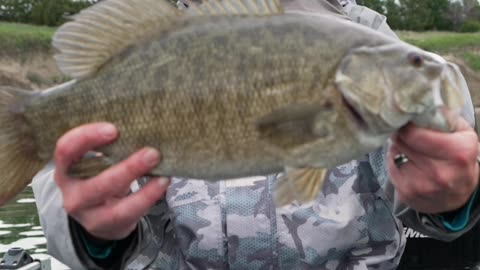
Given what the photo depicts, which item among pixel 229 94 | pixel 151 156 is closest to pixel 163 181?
pixel 151 156

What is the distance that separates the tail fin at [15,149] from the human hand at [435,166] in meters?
0.90

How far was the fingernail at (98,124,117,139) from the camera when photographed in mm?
1710

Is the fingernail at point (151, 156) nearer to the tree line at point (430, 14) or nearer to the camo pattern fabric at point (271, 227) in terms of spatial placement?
the camo pattern fabric at point (271, 227)

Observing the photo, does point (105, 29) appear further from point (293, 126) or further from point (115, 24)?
point (293, 126)

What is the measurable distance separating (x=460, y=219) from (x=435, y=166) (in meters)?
0.44

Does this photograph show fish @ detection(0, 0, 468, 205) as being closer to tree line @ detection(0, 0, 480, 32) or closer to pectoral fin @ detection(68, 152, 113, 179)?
pectoral fin @ detection(68, 152, 113, 179)

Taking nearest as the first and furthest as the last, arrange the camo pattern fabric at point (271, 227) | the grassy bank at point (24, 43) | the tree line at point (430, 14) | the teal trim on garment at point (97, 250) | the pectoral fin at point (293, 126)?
the pectoral fin at point (293, 126) < the teal trim on garment at point (97, 250) < the camo pattern fabric at point (271, 227) < the grassy bank at point (24, 43) < the tree line at point (430, 14)

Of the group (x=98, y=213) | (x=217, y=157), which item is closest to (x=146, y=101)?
(x=217, y=157)

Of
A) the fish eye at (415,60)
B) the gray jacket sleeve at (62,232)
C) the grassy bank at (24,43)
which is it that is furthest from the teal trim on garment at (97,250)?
the grassy bank at (24,43)

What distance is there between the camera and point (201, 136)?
167cm

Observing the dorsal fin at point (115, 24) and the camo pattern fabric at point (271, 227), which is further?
the camo pattern fabric at point (271, 227)

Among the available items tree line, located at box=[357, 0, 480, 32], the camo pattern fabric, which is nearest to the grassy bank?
tree line, located at box=[357, 0, 480, 32]

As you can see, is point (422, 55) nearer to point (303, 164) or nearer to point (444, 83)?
point (444, 83)

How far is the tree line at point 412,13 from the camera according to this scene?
29555 millimetres
